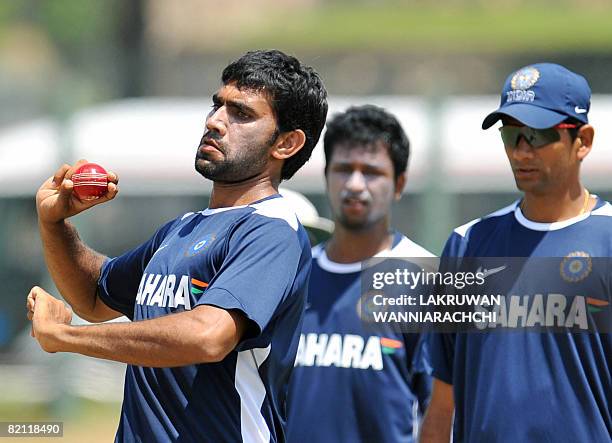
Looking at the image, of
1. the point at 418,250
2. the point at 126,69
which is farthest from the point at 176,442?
the point at 126,69

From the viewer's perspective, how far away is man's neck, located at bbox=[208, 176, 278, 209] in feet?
13.9

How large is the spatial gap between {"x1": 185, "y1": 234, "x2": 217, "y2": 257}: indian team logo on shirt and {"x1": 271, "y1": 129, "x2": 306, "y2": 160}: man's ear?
0.45 meters

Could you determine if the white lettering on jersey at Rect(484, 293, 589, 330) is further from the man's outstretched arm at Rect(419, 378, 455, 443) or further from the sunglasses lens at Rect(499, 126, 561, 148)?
the sunglasses lens at Rect(499, 126, 561, 148)

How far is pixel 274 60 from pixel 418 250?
216 centimetres

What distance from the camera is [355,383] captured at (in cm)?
580

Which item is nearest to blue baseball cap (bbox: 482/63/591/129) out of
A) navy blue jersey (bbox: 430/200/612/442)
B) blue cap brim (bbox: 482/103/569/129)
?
blue cap brim (bbox: 482/103/569/129)

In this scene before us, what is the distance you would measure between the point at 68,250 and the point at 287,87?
110cm

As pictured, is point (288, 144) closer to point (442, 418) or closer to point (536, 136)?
point (536, 136)

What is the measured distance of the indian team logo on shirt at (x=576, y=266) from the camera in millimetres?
4566

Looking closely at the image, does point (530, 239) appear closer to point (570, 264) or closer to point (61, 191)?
point (570, 264)

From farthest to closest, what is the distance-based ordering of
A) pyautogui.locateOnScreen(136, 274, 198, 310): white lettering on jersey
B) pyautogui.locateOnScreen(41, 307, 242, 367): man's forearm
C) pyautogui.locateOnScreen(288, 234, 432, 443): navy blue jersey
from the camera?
pyautogui.locateOnScreen(288, 234, 432, 443): navy blue jersey
pyautogui.locateOnScreen(136, 274, 198, 310): white lettering on jersey
pyautogui.locateOnScreen(41, 307, 242, 367): man's forearm

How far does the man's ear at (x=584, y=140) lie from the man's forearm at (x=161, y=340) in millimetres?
1907

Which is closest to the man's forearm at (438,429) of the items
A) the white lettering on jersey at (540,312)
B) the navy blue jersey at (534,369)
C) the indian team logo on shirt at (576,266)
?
the navy blue jersey at (534,369)

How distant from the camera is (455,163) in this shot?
37.0 feet
